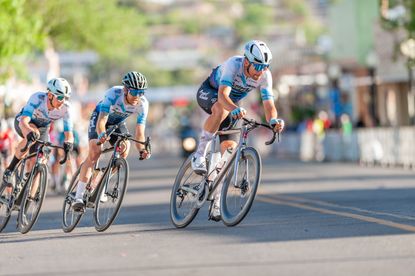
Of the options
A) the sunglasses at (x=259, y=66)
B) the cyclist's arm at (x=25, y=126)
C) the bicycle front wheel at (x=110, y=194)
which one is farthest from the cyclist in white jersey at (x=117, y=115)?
the sunglasses at (x=259, y=66)

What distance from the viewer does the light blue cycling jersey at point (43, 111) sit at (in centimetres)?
1739

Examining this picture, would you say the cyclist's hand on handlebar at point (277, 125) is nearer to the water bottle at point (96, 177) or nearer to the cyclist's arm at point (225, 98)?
the cyclist's arm at point (225, 98)

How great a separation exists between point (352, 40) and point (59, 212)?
173 feet

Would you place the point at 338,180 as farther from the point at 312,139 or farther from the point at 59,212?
the point at 312,139

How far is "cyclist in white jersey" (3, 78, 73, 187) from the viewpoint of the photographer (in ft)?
55.8

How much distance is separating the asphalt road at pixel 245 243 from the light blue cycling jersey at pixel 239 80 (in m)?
1.43

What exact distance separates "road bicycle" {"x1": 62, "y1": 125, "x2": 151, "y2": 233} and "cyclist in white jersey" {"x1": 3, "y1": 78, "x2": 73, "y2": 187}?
26.8 inches

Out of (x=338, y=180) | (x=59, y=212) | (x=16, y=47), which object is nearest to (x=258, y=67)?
(x=59, y=212)

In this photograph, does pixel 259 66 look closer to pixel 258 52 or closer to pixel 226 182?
pixel 258 52

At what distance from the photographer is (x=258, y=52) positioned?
47.8 feet

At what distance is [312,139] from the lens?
167ft

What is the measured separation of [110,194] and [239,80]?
2.04 metres

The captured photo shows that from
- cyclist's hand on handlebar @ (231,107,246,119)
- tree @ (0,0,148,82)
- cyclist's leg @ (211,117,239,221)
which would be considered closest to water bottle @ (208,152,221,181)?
cyclist's leg @ (211,117,239,221)

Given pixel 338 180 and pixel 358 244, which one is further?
pixel 338 180
